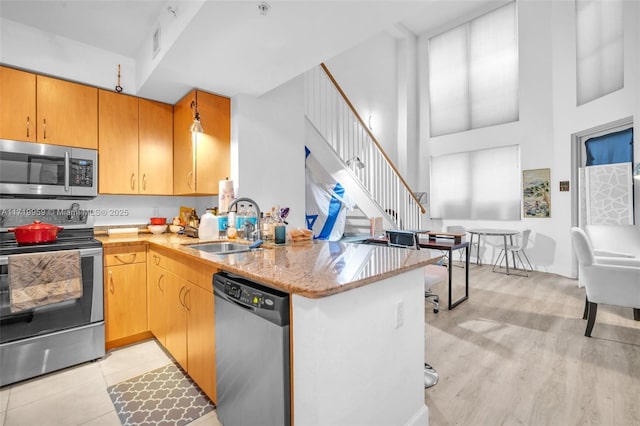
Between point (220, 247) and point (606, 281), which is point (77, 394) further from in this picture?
point (606, 281)

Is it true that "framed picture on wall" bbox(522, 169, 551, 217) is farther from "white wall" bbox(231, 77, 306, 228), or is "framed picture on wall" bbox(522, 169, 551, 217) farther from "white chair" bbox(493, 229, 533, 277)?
"white wall" bbox(231, 77, 306, 228)

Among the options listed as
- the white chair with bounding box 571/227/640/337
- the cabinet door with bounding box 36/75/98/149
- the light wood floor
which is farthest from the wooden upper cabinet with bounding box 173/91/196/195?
the white chair with bounding box 571/227/640/337

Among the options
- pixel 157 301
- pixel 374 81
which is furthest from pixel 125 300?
pixel 374 81

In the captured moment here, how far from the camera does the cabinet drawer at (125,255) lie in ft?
8.12

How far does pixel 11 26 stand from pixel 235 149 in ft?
6.67

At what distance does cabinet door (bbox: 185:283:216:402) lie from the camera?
1.68 m

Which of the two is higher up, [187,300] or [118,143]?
[118,143]

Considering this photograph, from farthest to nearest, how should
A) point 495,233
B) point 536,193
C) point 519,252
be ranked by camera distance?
point 519,252
point 536,193
point 495,233

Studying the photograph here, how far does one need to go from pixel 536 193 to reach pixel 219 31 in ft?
Answer: 19.2

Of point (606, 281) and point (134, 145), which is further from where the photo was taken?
point (134, 145)

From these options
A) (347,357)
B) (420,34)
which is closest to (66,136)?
(347,357)

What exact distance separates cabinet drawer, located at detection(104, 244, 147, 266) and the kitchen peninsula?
4.13 ft

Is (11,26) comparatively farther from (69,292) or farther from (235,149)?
(69,292)

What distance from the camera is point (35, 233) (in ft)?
7.38
